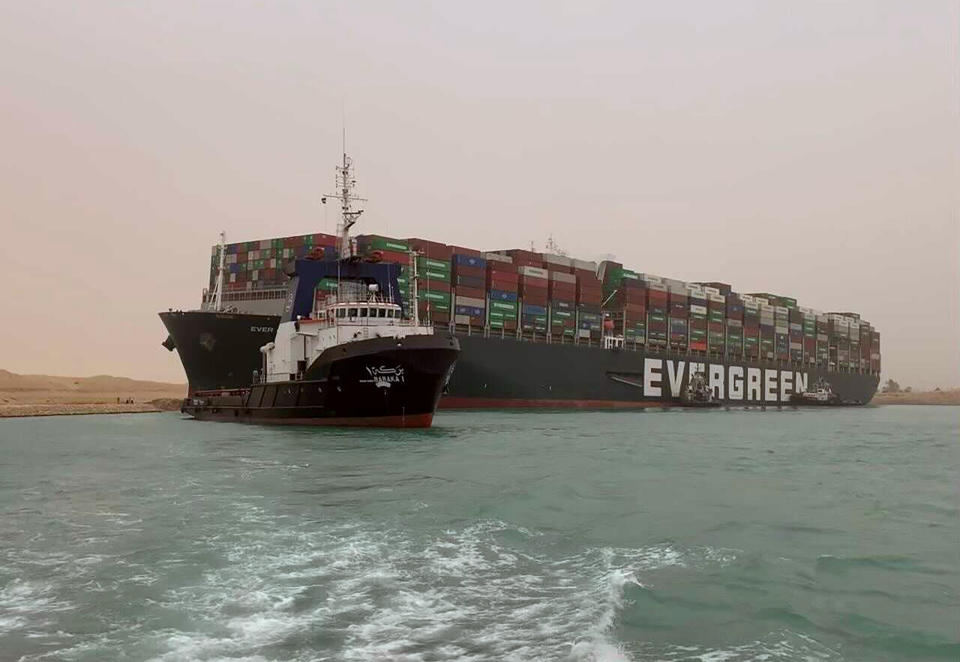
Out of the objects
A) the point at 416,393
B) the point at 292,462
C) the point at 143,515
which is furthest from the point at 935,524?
the point at 416,393

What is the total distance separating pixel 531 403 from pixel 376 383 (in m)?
27.7

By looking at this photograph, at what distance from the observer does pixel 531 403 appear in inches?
2072

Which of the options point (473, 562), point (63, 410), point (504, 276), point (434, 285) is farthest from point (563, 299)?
point (473, 562)

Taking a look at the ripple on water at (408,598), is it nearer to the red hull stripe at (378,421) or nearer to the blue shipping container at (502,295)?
the red hull stripe at (378,421)

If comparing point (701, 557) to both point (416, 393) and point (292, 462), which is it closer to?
point (292, 462)

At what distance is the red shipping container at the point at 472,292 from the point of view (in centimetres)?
5462

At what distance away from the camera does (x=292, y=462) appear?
1752cm

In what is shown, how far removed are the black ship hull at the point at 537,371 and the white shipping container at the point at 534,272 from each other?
7015 mm

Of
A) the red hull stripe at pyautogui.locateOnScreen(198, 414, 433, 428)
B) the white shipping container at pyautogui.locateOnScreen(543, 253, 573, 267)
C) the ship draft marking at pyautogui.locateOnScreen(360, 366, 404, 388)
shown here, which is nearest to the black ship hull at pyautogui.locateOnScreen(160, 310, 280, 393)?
the red hull stripe at pyautogui.locateOnScreen(198, 414, 433, 428)

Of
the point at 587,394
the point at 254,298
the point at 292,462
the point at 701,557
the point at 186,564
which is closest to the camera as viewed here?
the point at 186,564

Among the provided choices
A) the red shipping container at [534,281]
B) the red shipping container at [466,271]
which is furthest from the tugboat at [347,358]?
the red shipping container at [534,281]

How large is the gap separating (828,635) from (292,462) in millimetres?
13723

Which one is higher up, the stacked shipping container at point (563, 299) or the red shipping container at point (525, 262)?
the red shipping container at point (525, 262)

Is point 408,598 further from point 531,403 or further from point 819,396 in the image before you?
point 819,396
